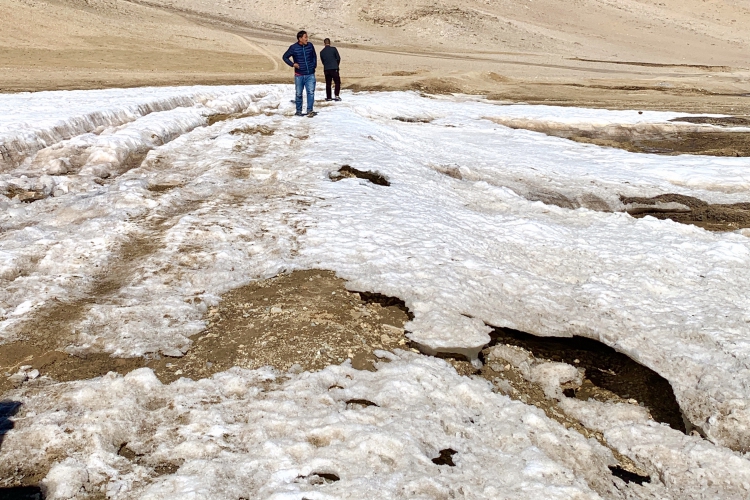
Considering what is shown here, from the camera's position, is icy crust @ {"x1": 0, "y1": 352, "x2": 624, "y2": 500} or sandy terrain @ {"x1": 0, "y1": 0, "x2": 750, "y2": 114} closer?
A: icy crust @ {"x1": 0, "y1": 352, "x2": 624, "y2": 500}

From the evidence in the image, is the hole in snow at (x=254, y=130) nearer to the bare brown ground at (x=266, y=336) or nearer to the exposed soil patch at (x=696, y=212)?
the bare brown ground at (x=266, y=336)

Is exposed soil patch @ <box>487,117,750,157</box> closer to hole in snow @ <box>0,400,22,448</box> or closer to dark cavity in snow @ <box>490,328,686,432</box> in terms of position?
dark cavity in snow @ <box>490,328,686,432</box>

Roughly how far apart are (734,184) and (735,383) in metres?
7.45

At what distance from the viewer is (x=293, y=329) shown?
453cm

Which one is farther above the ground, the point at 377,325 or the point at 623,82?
the point at 623,82

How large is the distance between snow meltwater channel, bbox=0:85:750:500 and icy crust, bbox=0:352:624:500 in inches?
0.6

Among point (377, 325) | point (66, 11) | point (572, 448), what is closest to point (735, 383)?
point (572, 448)

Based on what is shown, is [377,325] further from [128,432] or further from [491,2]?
[491,2]

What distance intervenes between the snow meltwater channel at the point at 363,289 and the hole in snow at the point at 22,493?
6 centimetres

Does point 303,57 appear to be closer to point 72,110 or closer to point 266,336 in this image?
point 72,110

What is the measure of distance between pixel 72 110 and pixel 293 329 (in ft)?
34.5

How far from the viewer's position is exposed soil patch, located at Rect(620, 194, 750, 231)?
28.0 ft

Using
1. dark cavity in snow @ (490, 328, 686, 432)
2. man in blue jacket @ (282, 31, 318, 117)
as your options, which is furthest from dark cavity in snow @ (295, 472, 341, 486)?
man in blue jacket @ (282, 31, 318, 117)

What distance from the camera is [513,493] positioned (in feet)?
10.0
